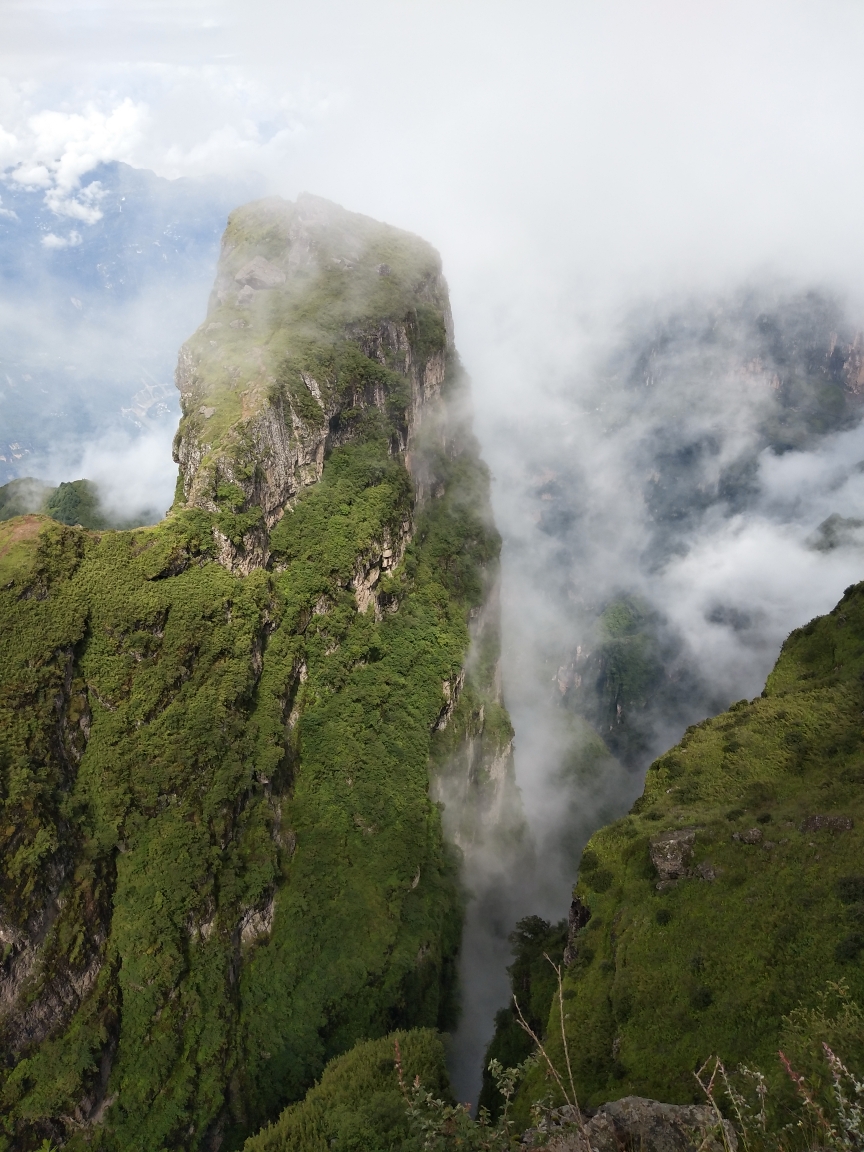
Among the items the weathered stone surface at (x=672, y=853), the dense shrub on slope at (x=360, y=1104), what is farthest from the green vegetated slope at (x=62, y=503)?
the weathered stone surface at (x=672, y=853)

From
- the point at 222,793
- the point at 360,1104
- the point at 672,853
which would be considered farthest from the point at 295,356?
the point at 360,1104

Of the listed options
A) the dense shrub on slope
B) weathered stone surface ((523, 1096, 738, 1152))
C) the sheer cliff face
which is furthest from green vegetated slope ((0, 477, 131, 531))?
weathered stone surface ((523, 1096, 738, 1152))

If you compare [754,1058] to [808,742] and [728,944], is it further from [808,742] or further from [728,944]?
[808,742]

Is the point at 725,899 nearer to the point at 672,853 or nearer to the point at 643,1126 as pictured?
the point at 672,853

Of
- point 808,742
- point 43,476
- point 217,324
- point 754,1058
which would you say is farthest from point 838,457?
point 43,476

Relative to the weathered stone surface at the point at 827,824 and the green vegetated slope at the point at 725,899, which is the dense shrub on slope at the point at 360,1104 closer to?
the green vegetated slope at the point at 725,899

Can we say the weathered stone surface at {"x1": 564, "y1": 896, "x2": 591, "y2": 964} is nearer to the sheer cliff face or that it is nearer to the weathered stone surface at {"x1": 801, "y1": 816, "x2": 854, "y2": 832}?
the weathered stone surface at {"x1": 801, "y1": 816, "x2": 854, "y2": 832}
